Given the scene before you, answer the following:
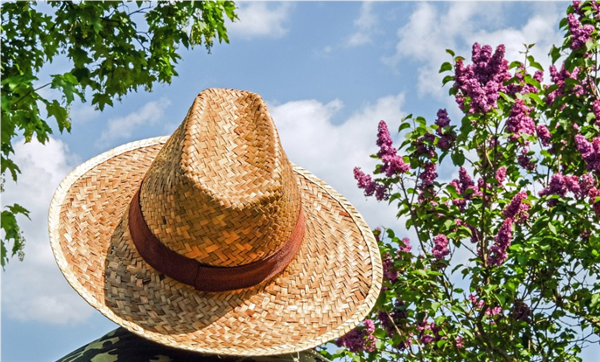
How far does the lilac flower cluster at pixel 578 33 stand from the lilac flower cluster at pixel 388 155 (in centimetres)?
117

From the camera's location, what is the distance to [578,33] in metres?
4.14

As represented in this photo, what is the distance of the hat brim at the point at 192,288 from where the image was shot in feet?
6.40

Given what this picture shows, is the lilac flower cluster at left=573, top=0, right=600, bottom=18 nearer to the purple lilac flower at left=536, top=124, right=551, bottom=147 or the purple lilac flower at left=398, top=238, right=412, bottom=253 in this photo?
the purple lilac flower at left=536, top=124, right=551, bottom=147

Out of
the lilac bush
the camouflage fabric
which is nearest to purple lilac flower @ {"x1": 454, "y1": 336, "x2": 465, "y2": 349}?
the lilac bush

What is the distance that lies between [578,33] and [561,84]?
0.41m

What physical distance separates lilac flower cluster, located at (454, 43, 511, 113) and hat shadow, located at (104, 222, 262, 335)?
2332 millimetres

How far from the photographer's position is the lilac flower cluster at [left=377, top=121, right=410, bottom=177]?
14.1 ft

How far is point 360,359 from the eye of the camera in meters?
4.79

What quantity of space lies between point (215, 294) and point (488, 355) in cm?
295

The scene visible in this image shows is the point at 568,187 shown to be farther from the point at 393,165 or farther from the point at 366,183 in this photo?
the point at 366,183

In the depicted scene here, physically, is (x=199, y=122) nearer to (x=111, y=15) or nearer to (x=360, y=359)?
(x=360, y=359)

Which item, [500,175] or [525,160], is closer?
[500,175]

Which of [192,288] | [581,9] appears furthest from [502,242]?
[192,288]

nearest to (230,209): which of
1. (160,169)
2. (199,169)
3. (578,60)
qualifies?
(199,169)
